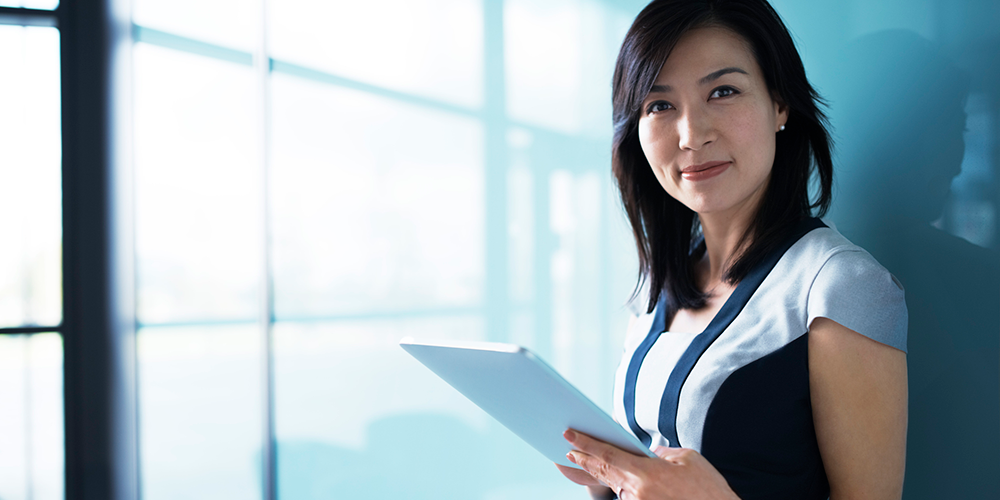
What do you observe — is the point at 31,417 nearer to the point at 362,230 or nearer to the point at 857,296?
the point at 362,230

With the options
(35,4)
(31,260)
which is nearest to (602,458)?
(31,260)

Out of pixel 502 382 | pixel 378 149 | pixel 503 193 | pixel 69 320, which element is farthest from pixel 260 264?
pixel 502 382

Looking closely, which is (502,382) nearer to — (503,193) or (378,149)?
(503,193)

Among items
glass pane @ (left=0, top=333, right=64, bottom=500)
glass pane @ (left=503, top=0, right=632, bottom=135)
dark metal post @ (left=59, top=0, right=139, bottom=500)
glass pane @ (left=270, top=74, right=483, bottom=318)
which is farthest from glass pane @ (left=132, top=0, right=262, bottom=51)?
glass pane @ (left=0, top=333, right=64, bottom=500)

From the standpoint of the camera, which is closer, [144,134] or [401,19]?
[401,19]

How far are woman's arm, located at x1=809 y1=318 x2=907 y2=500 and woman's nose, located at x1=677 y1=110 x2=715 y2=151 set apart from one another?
1.16 ft

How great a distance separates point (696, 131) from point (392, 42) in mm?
1341

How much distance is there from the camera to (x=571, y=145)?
161cm

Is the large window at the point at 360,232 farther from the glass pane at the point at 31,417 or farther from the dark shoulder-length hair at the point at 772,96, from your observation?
the dark shoulder-length hair at the point at 772,96

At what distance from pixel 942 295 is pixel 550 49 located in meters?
1.16

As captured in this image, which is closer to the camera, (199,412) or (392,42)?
Result: (392,42)

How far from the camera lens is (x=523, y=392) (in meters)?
0.75

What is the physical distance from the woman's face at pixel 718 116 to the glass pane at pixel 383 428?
979mm

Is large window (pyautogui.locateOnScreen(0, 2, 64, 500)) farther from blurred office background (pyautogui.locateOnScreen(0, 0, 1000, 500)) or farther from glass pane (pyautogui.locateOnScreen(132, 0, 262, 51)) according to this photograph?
glass pane (pyautogui.locateOnScreen(132, 0, 262, 51))
